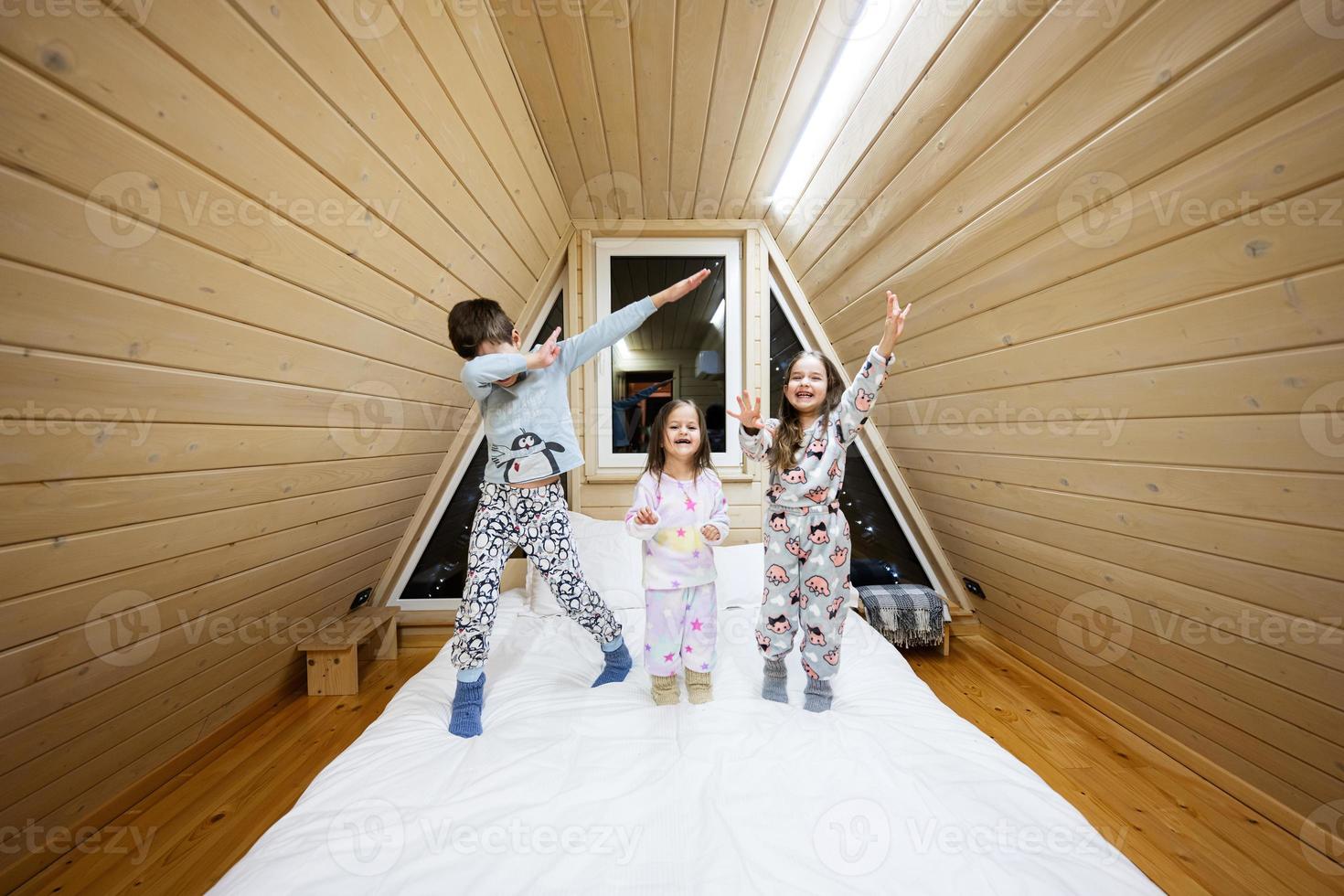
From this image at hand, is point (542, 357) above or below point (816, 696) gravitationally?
above

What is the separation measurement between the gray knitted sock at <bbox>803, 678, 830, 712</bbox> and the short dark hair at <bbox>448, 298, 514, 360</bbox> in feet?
4.71

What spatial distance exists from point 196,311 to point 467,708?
44.9 inches

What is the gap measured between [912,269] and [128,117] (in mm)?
1882

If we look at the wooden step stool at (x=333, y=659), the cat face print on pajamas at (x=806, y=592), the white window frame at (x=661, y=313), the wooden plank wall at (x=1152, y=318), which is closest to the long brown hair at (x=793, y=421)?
the cat face print on pajamas at (x=806, y=592)

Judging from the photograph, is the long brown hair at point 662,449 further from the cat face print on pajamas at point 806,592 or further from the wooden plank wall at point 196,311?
the wooden plank wall at point 196,311

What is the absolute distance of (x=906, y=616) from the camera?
7.14 feet

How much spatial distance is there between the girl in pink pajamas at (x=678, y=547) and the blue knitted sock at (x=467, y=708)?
0.49 meters

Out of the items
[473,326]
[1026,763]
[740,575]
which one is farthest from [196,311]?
[1026,763]

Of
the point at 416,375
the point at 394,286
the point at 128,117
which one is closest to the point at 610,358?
the point at 416,375

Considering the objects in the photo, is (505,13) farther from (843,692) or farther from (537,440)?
(843,692)

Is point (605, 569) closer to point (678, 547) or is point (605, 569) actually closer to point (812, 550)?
point (678, 547)

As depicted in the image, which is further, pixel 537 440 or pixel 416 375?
pixel 416 375

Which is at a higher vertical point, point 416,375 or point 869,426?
point 416,375

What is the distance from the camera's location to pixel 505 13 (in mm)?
1157
